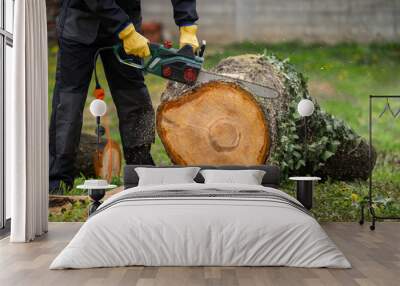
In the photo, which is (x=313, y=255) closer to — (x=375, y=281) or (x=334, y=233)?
(x=375, y=281)

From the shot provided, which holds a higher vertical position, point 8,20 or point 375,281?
point 8,20

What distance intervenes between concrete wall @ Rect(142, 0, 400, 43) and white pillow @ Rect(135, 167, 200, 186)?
64.6 inches

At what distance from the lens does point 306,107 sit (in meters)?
6.12

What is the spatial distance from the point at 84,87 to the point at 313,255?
338 centimetres

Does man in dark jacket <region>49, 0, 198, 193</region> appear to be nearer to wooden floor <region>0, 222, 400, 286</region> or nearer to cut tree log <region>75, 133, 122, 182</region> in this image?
cut tree log <region>75, 133, 122, 182</region>

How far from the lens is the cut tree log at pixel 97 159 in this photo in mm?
6441

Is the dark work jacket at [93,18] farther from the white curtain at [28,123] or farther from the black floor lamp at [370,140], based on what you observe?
the black floor lamp at [370,140]

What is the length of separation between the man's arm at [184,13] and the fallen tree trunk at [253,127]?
0.63 m

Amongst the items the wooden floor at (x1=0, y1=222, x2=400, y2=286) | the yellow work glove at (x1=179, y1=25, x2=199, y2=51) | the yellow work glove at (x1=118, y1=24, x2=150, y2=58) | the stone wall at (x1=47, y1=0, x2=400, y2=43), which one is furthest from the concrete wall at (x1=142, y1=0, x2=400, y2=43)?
the wooden floor at (x1=0, y1=222, x2=400, y2=286)

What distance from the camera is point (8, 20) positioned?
584cm

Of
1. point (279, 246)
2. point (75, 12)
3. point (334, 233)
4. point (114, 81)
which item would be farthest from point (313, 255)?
point (75, 12)

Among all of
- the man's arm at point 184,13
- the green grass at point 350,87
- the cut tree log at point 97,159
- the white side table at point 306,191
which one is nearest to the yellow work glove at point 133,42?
the man's arm at point 184,13

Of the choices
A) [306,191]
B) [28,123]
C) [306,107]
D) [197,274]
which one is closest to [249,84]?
[306,107]

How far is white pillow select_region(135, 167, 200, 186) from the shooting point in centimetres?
574
